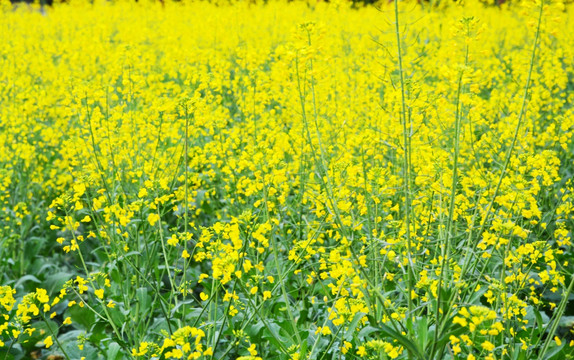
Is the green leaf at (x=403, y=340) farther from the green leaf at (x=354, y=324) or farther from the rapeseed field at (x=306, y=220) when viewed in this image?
the green leaf at (x=354, y=324)

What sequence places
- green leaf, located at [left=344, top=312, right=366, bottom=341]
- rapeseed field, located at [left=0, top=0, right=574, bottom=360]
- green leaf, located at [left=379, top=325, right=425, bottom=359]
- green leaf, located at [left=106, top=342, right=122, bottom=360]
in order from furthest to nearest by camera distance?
green leaf, located at [left=106, top=342, right=122, bottom=360] < green leaf, located at [left=344, top=312, right=366, bottom=341] < rapeseed field, located at [left=0, top=0, right=574, bottom=360] < green leaf, located at [left=379, top=325, right=425, bottom=359]

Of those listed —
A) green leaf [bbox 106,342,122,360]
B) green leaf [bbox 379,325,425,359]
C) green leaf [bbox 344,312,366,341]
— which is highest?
green leaf [bbox 379,325,425,359]

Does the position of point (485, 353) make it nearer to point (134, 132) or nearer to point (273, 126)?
point (273, 126)

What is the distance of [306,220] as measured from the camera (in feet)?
9.29

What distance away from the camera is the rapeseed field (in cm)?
242

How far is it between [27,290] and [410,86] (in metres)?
3.03

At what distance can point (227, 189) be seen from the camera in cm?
386

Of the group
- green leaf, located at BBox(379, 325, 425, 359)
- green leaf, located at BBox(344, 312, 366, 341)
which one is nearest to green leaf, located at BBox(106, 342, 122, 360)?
green leaf, located at BBox(344, 312, 366, 341)

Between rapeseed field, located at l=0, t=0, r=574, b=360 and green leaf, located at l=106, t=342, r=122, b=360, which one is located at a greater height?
rapeseed field, located at l=0, t=0, r=574, b=360

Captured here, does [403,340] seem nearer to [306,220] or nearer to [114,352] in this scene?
[306,220]

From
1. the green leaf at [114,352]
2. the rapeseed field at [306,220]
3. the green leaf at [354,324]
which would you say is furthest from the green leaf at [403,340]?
the green leaf at [114,352]

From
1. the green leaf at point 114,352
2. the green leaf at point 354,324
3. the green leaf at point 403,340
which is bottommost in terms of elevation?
the green leaf at point 114,352

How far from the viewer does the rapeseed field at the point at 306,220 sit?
2.42m

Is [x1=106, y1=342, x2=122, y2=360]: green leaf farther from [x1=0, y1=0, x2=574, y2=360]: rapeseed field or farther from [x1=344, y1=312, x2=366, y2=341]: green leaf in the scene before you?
[x1=344, y1=312, x2=366, y2=341]: green leaf
